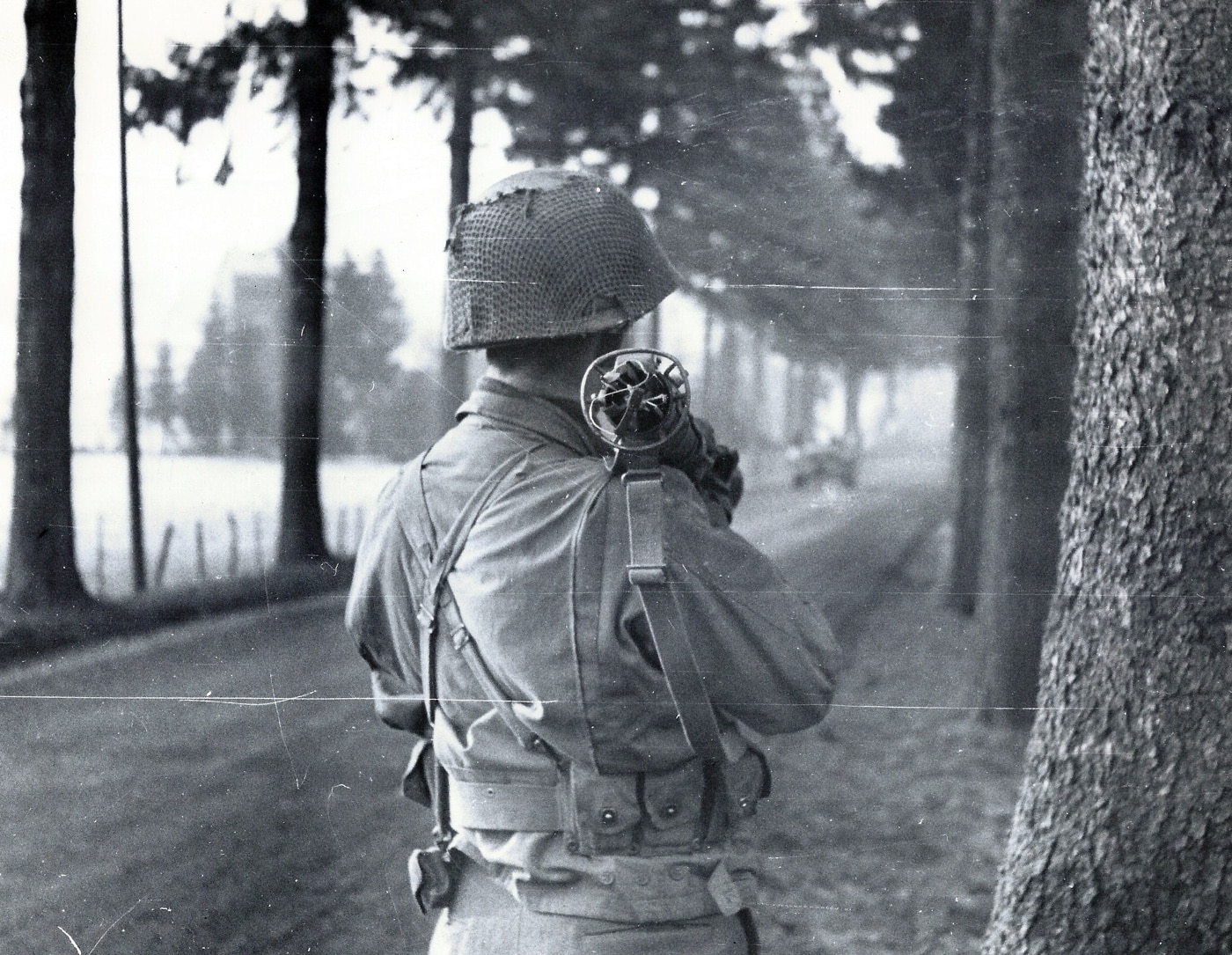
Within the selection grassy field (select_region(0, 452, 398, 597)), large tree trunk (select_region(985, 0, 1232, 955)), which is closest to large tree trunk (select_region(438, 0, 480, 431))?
grassy field (select_region(0, 452, 398, 597))

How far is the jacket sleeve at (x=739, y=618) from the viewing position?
1.98 metres

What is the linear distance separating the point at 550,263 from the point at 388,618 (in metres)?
0.77

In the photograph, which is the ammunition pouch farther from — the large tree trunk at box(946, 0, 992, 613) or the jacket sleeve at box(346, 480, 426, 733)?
the large tree trunk at box(946, 0, 992, 613)

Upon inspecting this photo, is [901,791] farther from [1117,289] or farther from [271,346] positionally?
[271,346]

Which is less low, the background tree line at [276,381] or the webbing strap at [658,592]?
the background tree line at [276,381]

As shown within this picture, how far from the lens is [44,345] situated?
9.93 ft

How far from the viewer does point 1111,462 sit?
2.50 m

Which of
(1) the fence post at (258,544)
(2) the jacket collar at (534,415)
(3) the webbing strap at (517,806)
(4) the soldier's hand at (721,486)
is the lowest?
(3) the webbing strap at (517,806)

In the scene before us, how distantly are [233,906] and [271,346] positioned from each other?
147 centimetres

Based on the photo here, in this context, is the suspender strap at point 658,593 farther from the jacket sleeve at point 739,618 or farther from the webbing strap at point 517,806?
the webbing strap at point 517,806

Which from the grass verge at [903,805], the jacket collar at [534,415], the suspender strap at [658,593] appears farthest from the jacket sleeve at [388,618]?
the grass verge at [903,805]

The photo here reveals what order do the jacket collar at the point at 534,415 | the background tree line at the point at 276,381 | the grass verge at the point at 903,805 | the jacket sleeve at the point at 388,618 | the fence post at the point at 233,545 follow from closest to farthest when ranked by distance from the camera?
the jacket collar at the point at 534,415 → the jacket sleeve at the point at 388,618 → the grass verge at the point at 903,805 → the background tree line at the point at 276,381 → the fence post at the point at 233,545

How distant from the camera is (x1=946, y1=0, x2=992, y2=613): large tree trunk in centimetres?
263

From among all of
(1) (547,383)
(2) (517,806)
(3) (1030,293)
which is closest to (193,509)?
(1) (547,383)
